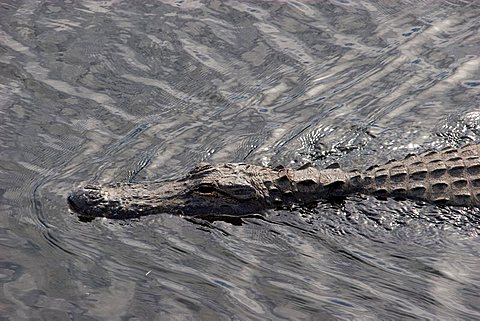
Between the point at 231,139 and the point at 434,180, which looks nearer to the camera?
the point at 434,180

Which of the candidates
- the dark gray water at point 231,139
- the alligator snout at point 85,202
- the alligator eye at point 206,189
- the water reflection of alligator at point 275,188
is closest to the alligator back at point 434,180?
the water reflection of alligator at point 275,188

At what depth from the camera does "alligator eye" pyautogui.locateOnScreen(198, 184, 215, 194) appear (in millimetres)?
7391

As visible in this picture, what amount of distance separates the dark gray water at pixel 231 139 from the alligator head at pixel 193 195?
12cm

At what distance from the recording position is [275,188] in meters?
7.55

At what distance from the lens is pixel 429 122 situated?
28.8 ft

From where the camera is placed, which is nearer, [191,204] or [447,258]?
[447,258]

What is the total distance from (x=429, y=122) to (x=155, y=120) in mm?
2938

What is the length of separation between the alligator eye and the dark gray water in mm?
311

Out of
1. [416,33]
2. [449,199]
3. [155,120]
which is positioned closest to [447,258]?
[449,199]

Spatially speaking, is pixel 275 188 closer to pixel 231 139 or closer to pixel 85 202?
pixel 231 139

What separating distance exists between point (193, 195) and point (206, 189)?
13 cm

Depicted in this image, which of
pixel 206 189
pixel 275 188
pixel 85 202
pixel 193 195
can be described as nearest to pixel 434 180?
pixel 275 188

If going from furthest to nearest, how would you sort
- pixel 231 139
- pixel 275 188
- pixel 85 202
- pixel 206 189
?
pixel 231 139
pixel 275 188
pixel 206 189
pixel 85 202

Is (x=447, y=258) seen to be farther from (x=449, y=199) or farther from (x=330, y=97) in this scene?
(x=330, y=97)
